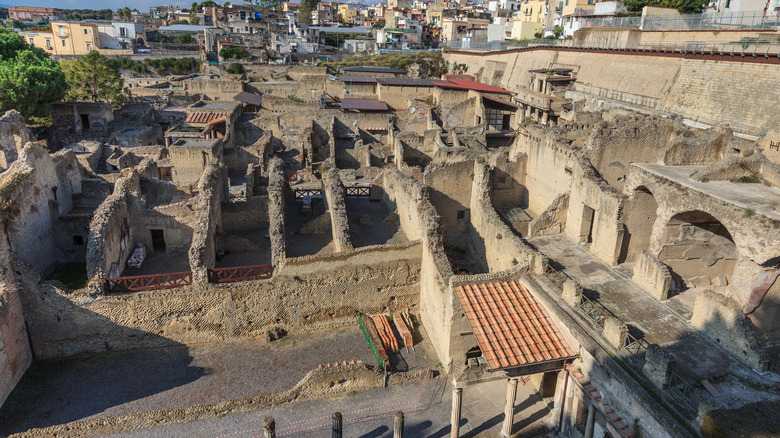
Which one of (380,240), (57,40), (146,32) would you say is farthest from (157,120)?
(146,32)

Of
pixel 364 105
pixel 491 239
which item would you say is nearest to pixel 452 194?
pixel 491 239

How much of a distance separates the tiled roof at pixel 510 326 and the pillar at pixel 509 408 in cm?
93

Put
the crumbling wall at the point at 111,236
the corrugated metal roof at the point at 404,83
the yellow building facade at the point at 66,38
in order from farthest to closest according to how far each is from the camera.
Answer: the yellow building facade at the point at 66,38 → the corrugated metal roof at the point at 404,83 → the crumbling wall at the point at 111,236

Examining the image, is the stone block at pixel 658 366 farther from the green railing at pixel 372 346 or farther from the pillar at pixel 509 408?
the green railing at pixel 372 346

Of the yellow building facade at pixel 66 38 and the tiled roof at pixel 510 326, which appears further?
the yellow building facade at pixel 66 38

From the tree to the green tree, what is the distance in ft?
11.4

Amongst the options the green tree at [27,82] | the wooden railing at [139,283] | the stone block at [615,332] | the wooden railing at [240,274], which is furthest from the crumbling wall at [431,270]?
the green tree at [27,82]

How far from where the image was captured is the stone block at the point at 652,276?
13727mm

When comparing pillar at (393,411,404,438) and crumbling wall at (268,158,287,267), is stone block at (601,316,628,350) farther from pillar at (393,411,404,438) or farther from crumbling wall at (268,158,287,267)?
crumbling wall at (268,158,287,267)

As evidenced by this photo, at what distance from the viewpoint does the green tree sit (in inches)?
1355

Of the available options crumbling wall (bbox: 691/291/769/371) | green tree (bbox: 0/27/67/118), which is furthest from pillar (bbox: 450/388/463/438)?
green tree (bbox: 0/27/67/118)

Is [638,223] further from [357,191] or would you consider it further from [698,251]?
[357,191]

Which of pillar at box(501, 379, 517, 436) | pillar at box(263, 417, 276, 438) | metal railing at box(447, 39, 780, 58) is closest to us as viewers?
pillar at box(263, 417, 276, 438)

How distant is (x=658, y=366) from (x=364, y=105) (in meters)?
34.3
